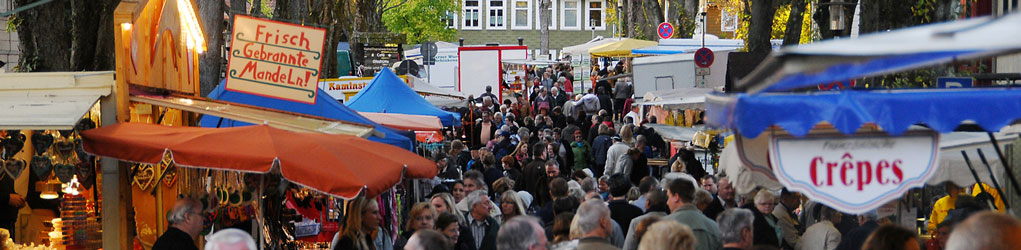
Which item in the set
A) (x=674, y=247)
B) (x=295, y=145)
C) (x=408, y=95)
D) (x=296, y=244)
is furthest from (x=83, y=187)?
(x=408, y=95)

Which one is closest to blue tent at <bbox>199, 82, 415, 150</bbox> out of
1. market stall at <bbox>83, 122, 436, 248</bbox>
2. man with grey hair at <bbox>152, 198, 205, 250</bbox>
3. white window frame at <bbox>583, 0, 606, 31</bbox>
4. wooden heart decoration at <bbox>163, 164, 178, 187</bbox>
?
wooden heart decoration at <bbox>163, 164, 178, 187</bbox>

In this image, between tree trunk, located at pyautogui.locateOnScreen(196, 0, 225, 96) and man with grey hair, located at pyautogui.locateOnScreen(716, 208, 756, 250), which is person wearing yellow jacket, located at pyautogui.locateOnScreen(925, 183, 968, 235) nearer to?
man with grey hair, located at pyautogui.locateOnScreen(716, 208, 756, 250)

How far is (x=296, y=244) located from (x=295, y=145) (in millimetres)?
3167

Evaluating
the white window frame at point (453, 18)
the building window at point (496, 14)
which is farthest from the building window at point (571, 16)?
the white window frame at point (453, 18)

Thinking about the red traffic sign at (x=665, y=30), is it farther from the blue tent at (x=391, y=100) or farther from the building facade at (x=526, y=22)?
the building facade at (x=526, y=22)

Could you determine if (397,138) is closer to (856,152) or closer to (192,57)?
(192,57)

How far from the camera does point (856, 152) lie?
650cm

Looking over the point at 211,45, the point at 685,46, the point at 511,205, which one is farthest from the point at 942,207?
the point at 685,46

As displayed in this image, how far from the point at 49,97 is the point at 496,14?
2805 inches

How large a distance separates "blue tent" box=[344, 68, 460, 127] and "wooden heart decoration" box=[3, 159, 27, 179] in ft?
32.2

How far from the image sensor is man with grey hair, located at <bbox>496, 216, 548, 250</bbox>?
7016 mm

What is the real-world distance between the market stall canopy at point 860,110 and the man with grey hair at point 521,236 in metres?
1.29

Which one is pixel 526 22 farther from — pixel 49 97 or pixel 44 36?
pixel 49 97

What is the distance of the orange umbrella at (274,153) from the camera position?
873 centimetres
